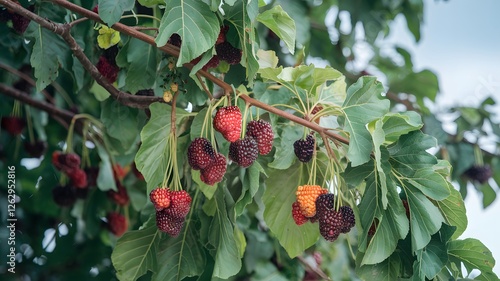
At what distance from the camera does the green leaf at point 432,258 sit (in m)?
1.55

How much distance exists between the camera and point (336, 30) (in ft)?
10.6

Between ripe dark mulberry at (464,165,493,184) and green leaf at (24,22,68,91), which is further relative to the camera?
ripe dark mulberry at (464,165,493,184)

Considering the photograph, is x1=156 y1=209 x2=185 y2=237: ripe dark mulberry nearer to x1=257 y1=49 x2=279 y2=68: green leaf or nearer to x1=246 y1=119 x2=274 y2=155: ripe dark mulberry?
x1=246 y1=119 x2=274 y2=155: ripe dark mulberry

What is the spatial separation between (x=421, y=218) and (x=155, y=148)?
605 mm

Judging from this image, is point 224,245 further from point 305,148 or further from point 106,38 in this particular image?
point 106,38

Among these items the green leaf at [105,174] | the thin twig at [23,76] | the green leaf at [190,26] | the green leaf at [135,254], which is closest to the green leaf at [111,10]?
the green leaf at [190,26]

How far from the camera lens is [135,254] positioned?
6.07ft

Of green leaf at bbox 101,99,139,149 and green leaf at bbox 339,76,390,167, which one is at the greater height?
green leaf at bbox 339,76,390,167

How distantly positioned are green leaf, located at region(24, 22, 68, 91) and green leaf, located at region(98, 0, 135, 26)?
1.28ft

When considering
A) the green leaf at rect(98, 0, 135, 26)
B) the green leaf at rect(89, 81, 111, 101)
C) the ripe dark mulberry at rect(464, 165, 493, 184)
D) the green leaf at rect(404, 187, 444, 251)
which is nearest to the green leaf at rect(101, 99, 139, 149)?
the green leaf at rect(89, 81, 111, 101)

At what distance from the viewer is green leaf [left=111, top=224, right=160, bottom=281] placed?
1.83 metres

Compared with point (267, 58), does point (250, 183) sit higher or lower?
lower

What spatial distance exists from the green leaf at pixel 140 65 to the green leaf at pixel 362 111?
57cm

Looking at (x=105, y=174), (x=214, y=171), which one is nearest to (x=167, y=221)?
(x=214, y=171)
